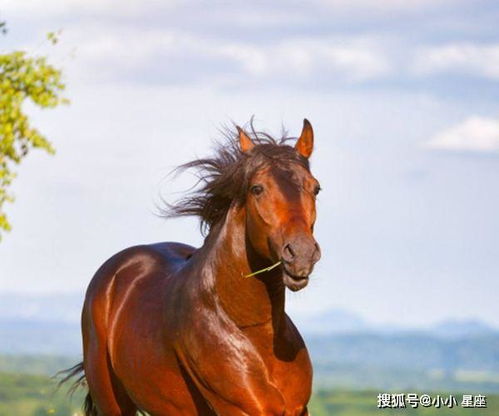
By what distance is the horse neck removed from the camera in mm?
7871

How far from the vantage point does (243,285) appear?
311 inches

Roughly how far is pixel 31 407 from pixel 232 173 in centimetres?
4242

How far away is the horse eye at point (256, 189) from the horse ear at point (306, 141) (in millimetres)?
537

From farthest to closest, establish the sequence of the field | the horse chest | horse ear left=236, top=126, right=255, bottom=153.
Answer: the field
horse ear left=236, top=126, right=255, bottom=153
the horse chest

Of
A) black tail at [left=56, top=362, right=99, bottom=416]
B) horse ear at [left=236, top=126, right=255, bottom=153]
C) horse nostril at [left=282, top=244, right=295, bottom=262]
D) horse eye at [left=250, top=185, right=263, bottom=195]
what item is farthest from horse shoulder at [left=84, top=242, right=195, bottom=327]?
horse nostril at [left=282, top=244, right=295, bottom=262]

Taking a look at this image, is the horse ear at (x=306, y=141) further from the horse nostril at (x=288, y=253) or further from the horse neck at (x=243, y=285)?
the horse nostril at (x=288, y=253)

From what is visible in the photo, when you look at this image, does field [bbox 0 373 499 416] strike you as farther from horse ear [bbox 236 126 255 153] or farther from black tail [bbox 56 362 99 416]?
→ horse ear [bbox 236 126 255 153]

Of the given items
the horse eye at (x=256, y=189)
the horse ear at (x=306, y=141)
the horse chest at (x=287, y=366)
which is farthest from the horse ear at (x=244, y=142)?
the horse chest at (x=287, y=366)

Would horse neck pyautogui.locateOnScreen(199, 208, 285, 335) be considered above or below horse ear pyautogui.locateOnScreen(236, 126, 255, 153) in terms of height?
below

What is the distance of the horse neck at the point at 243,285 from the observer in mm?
7871

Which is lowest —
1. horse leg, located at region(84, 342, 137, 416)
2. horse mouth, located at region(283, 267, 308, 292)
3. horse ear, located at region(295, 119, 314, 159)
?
horse leg, located at region(84, 342, 137, 416)

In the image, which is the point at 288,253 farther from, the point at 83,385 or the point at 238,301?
the point at 83,385

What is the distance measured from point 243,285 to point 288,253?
75cm

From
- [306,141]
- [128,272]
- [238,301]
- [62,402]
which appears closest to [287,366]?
[238,301]
